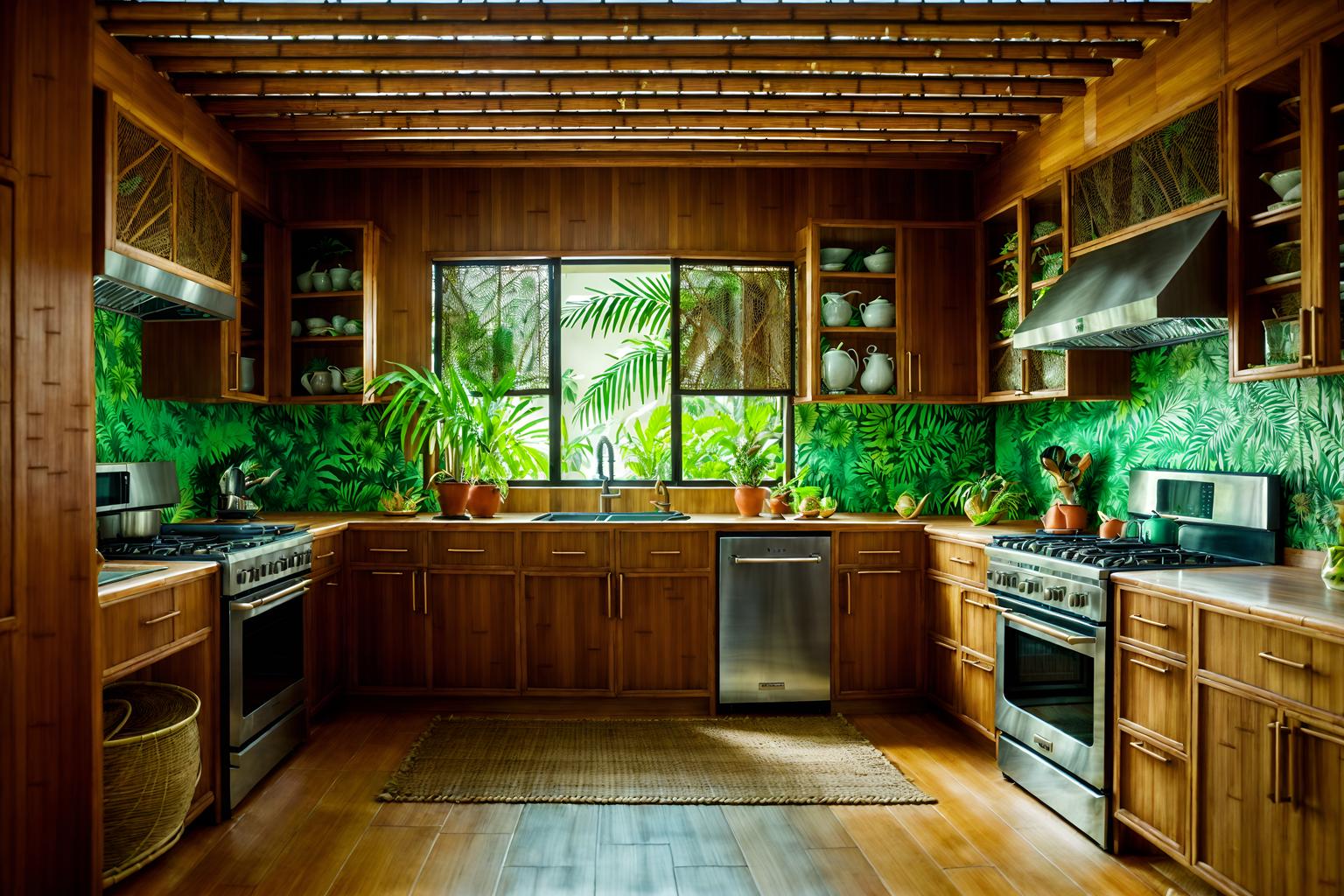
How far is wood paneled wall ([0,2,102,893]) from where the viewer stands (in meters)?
2.23

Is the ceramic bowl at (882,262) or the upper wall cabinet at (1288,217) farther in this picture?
the ceramic bowl at (882,262)

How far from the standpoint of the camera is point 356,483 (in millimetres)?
4859

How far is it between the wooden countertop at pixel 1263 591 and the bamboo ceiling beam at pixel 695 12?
1.91m

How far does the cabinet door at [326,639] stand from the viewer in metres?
3.92

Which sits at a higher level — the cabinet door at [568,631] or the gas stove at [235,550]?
the gas stove at [235,550]

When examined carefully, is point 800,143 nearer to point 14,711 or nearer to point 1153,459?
point 1153,459

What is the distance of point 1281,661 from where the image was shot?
222 centimetres

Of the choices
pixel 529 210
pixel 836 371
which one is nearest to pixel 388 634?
pixel 529 210

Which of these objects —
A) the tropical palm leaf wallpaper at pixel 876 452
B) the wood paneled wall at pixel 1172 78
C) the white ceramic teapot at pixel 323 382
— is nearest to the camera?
the wood paneled wall at pixel 1172 78

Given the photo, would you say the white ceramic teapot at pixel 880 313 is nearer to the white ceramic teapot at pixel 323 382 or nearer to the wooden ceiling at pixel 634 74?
the wooden ceiling at pixel 634 74

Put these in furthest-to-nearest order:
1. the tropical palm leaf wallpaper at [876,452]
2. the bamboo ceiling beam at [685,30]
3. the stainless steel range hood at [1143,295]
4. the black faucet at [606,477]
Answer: the tropical palm leaf wallpaper at [876,452] < the black faucet at [606,477] < the bamboo ceiling beam at [685,30] < the stainless steel range hood at [1143,295]

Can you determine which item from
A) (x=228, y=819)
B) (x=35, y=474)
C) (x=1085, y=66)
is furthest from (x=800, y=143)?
(x=228, y=819)

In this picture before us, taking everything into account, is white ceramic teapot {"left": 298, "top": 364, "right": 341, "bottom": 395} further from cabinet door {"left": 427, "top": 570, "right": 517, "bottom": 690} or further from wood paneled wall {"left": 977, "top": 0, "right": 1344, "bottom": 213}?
wood paneled wall {"left": 977, "top": 0, "right": 1344, "bottom": 213}

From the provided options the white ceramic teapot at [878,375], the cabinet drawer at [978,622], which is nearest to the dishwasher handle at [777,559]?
the cabinet drawer at [978,622]
